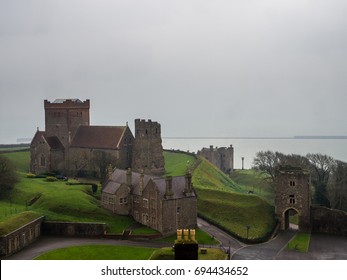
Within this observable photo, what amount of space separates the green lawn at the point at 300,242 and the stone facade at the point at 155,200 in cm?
1062

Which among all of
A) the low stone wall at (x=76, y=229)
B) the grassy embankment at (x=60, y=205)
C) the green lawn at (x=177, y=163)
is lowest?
the low stone wall at (x=76, y=229)

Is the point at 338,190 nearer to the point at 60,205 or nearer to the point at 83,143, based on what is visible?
the point at 60,205

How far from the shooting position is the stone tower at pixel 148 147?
7150 centimetres

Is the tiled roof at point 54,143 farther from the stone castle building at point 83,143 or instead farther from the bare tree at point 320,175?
the bare tree at point 320,175

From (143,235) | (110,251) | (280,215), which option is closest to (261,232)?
(280,215)

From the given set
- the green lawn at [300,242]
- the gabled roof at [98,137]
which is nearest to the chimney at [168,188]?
the green lawn at [300,242]

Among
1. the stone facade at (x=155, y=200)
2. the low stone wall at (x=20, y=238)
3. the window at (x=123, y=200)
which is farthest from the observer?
the window at (x=123, y=200)

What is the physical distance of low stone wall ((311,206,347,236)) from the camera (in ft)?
164

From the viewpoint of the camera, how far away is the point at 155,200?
156 ft

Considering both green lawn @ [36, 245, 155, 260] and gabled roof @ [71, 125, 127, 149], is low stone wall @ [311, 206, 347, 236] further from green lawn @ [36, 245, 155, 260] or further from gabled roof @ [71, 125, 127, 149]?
gabled roof @ [71, 125, 127, 149]

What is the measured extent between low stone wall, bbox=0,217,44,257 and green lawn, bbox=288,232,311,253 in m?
25.1

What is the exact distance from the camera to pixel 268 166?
74438 millimetres

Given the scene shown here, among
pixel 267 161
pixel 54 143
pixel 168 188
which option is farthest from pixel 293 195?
pixel 54 143

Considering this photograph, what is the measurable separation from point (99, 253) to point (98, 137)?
3739cm
